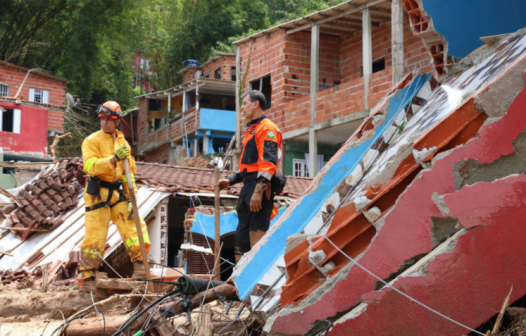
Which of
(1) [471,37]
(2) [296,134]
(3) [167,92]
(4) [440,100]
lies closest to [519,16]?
(1) [471,37]

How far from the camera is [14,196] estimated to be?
14.0 m

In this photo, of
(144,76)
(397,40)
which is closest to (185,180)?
(397,40)

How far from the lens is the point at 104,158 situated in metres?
8.43

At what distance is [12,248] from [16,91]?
2406cm

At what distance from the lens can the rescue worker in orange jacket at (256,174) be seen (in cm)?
738

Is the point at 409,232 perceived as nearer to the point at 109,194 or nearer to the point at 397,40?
the point at 109,194

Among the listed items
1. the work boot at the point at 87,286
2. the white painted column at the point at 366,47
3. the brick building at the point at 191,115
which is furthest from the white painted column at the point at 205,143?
the work boot at the point at 87,286

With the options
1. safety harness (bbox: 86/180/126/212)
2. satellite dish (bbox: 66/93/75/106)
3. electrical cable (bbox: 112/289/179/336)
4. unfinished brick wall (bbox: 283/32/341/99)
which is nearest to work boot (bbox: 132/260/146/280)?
safety harness (bbox: 86/180/126/212)

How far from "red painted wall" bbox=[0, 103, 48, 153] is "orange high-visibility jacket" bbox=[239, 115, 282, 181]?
90.3 ft

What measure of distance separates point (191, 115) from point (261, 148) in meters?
29.5

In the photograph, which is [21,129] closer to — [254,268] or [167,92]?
[167,92]

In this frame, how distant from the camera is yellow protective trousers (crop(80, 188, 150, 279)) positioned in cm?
826

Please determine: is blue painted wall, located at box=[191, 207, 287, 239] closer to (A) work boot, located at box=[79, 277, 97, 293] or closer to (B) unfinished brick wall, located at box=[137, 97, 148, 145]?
(A) work boot, located at box=[79, 277, 97, 293]

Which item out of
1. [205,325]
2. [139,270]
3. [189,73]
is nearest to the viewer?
[205,325]
